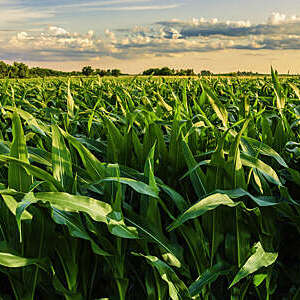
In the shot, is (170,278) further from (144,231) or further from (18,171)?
(18,171)

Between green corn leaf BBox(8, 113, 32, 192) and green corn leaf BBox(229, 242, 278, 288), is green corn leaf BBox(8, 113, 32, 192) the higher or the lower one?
the higher one

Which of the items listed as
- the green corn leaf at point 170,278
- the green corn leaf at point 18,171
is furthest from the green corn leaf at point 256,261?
the green corn leaf at point 18,171

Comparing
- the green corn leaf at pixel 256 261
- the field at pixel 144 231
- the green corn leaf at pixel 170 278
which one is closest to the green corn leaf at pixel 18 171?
the field at pixel 144 231

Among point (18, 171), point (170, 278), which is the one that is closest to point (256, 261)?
point (170, 278)

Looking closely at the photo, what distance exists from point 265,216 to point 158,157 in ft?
1.70

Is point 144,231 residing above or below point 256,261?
above

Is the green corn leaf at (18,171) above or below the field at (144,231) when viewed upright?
above

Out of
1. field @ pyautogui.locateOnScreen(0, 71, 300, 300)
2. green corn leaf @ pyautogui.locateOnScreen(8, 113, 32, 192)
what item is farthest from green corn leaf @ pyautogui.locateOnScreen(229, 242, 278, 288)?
green corn leaf @ pyautogui.locateOnScreen(8, 113, 32, 192)

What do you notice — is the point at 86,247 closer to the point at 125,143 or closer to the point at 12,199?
the point at 12,199

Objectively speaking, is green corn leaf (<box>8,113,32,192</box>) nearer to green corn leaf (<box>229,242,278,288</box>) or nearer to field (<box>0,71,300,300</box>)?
field (<box>0,71,300,300</box>)

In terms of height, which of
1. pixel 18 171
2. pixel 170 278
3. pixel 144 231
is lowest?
pixel 170 278

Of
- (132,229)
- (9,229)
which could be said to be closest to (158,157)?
(132,229)

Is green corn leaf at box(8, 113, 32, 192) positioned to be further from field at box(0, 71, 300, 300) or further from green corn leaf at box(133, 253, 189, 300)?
green corn leaf at box(133, 253, 189, 300)

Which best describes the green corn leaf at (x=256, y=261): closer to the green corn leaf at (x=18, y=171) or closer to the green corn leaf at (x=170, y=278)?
the green corn leaf at (x=170, y=278)
